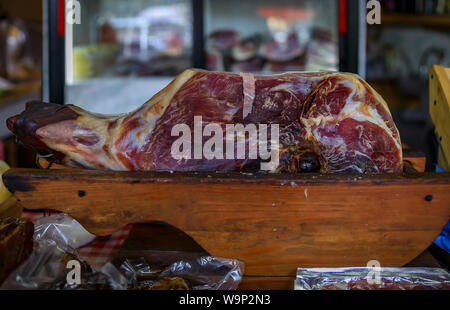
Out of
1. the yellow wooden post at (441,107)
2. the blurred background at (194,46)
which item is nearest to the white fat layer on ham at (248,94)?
the yellow wooden post at (441,107)

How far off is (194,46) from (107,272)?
2.50 meters

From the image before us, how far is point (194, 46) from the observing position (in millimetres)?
3264

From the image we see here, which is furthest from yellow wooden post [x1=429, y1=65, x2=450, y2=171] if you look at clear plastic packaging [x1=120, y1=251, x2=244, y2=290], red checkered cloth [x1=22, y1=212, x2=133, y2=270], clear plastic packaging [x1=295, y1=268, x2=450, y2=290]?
red checkered cloth [x1=22, y1=212, x2=133, y2=270]

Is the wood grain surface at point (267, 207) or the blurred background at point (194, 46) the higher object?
the blurred background at point (194, 46)

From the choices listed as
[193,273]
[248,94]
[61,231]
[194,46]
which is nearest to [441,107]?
[248,94]

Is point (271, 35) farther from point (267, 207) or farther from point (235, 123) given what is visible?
point (267, 207)

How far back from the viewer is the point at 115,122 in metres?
1.33

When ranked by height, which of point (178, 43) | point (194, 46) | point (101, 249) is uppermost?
point (178, 43)

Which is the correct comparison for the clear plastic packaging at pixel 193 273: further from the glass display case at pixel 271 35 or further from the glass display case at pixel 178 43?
the glass display case at pixel 271 35

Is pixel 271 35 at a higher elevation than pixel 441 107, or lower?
higher

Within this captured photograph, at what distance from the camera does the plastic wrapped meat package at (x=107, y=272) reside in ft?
3.24

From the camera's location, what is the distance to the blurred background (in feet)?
9.09

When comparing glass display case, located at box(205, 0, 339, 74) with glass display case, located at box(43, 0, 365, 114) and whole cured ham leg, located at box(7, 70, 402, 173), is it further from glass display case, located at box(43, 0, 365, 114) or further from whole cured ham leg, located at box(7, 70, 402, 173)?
whole cured ham leg, located at box(7, 70, 402, 173)
